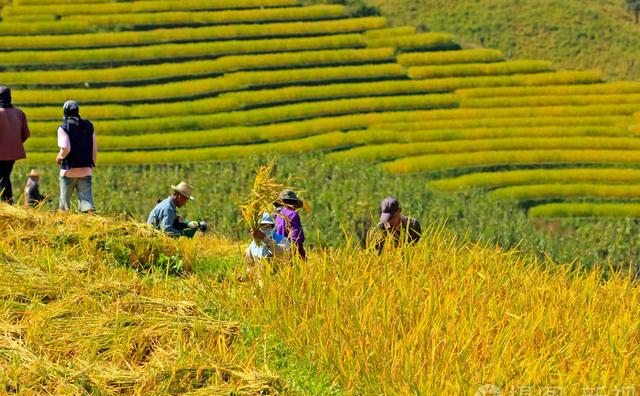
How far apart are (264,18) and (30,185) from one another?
134ft

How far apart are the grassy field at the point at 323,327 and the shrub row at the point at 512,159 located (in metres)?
33.7

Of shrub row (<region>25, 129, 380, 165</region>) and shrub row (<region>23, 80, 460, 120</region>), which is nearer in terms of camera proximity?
shrub row (<region>25, 129, 380, 165</region>)

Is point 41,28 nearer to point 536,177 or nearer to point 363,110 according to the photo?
point 363,110

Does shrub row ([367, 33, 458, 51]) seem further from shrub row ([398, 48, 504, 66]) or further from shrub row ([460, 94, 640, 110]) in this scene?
shrub row ([460, 94, 640, 110])

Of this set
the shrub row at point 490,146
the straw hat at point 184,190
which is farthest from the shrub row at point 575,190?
the straw hat at point 184,190

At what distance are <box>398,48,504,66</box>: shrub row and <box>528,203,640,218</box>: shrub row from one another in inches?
631

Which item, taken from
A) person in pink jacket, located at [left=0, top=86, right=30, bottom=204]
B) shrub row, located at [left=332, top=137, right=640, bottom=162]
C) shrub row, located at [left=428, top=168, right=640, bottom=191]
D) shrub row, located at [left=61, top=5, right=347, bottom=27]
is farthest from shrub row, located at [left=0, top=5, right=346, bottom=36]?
person in pink jacket, located at [left=0, top=86, right=30, bottom=204]

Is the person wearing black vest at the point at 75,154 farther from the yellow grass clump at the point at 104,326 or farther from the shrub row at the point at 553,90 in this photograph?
the shrub row at the point at 553,90

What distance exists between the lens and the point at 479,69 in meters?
52.8

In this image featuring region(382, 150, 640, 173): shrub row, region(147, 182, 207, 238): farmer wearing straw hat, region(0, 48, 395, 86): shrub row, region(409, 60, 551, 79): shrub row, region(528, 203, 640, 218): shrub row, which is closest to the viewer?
region(147, 182, 207, 238): farmer wearing straw hat

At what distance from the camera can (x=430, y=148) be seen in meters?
43.8

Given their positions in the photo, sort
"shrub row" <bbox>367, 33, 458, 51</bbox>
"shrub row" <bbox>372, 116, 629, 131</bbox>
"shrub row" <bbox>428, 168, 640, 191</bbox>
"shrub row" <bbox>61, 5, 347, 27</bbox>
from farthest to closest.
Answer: "shrub row" <bbox>61, 5, 347, 27</bbox>
"shrub row" <bbox>367, 33, 458, 51</bbox>
"shrub row" <bbox>372, 116, 629, 131</bbox>
"shrub row" <bbox>428, 168, 640, 191</bbox>

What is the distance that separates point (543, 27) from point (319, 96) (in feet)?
69.0

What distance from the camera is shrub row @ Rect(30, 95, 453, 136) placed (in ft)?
149
